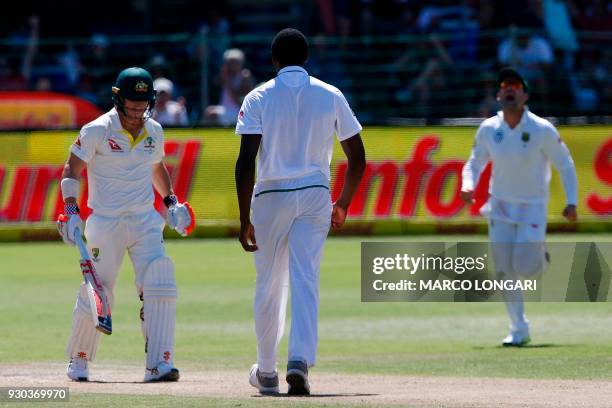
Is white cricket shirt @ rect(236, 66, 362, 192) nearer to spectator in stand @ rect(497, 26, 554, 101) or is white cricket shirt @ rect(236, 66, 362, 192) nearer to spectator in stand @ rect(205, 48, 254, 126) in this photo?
spectator in stand @ rect(205, 48, 254, 126)

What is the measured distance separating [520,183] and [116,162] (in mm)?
4583

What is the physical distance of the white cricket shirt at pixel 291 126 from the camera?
9.68 meters

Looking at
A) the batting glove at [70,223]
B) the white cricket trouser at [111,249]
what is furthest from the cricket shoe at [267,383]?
the batting glove at [70,223]

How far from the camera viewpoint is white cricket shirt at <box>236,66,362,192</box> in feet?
31.8

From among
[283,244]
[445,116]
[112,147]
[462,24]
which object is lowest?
[283,244]

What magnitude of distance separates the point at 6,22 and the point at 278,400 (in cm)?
2418

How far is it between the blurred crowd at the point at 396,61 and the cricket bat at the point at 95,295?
548 inches

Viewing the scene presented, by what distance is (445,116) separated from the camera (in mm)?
26812

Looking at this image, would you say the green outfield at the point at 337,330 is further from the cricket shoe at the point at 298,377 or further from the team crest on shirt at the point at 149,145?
the team crest on shirt at the point at 149,145

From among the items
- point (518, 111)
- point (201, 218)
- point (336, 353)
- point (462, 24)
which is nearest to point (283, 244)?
point (336, 353)

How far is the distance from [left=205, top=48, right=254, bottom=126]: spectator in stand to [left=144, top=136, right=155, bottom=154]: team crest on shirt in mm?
12944

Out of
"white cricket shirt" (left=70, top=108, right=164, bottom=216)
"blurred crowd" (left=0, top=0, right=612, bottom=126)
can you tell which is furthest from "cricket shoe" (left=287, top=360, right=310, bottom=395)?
"blurred crowd" (left=0, top=0, right=612, bottom=126)

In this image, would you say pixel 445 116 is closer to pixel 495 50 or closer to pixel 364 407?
pixel 495 50

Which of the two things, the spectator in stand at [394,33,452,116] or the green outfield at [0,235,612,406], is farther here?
the spectator in stand at [394,33,452,116]
